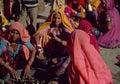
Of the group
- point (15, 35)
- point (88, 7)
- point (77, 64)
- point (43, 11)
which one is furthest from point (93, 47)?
point (43, 11)

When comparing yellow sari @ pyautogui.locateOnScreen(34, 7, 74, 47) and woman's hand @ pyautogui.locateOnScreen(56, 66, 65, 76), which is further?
yellow sari @ pyautogui.locateOnScreen(34, 7, 74, 47)

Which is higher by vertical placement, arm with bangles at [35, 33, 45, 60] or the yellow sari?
the yellow sari

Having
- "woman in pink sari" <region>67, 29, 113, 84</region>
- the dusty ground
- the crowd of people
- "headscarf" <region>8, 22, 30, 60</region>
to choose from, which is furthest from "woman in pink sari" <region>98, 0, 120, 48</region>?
"woman in pink sari" <region>67, 29, 113, 84</region>

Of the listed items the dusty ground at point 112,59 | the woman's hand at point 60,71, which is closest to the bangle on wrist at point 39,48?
the woman's hand at point 60,71

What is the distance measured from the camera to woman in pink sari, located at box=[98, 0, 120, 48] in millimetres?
8539

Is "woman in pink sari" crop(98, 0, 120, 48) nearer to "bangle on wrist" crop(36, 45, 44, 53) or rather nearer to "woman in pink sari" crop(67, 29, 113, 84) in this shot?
"bangle on wrist" crop(36, 45, 44, 53)

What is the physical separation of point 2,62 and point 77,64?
1.18 m

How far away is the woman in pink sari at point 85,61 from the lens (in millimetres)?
5934

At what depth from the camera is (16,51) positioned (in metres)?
6.61

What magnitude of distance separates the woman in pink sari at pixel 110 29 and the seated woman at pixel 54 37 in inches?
51.6

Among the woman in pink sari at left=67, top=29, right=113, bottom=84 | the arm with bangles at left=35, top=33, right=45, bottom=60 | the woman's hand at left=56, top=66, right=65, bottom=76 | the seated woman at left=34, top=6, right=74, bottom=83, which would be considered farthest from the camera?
the seated woman at left=34, top=6, right=74, bottom=83

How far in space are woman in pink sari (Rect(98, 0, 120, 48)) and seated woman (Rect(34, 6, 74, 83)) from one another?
1310 mm

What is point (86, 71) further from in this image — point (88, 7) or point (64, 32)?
point (88, 7)

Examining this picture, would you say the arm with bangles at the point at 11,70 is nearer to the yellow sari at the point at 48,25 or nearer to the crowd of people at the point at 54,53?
the crowd of people at the point at 54,53
